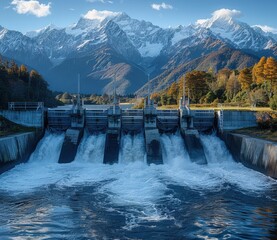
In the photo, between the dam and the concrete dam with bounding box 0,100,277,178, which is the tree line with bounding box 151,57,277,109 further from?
the dam

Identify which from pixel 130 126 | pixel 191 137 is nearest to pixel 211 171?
pixel 191 137

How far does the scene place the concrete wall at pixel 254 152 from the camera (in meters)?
26.8

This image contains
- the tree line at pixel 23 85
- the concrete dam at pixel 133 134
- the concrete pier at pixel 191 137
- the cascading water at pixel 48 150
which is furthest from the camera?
the tree line at pixel 23 85

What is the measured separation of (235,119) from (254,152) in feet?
27.7

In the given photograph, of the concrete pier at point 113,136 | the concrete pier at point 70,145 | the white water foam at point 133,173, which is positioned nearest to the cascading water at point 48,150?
the white water foam at point 133,173

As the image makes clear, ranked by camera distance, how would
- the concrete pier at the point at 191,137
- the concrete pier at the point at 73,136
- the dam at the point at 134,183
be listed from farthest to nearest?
the concrete pier at the point at 73,136
the concrete pier at the point at 191,137
the dam at the point at 134,183

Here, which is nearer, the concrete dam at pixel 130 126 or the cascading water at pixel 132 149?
the cascading water at pixel 132 149

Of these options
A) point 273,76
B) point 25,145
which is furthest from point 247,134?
point 273,76

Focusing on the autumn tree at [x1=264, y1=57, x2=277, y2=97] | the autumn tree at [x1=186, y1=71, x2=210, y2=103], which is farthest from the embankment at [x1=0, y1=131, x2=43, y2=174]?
the autumn tree at [x1=186, y1=71, x2=210, y2=103]

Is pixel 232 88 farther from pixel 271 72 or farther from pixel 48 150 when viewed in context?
pixel 48 150

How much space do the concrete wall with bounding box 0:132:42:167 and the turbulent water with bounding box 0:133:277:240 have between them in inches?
36.0

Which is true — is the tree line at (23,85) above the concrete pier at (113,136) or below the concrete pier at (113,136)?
above

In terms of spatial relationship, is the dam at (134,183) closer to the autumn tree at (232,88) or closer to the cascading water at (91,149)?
the cascading water at (91,149)

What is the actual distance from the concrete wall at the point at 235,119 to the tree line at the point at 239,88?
57.1 feet
